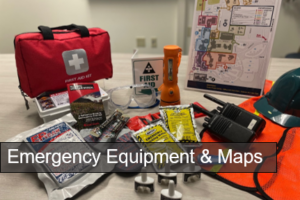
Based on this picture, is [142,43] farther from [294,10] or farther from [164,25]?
[294,10]

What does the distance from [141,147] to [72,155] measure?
0.16 meters

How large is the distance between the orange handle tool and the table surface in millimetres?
62

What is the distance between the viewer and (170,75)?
0.72 m

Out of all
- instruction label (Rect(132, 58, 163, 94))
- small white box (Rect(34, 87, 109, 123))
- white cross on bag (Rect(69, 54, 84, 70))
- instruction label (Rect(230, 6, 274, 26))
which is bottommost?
small white box (Rect(34, 87, 109, 123))

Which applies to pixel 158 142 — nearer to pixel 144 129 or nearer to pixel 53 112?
pixel 144 129

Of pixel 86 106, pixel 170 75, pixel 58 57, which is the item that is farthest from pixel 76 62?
pixel 170 75

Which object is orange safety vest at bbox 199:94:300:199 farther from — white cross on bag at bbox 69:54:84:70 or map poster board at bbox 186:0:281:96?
white cross on bag at bbox 69:54:84:70

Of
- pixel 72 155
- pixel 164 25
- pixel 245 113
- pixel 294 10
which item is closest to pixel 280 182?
pixel 245 113

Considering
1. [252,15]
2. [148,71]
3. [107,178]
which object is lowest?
[107,178]

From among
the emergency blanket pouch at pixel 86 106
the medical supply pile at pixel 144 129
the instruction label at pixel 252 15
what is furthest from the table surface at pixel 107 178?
the instruction label at pixel 252 15

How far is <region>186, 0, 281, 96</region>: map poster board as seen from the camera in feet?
2.44

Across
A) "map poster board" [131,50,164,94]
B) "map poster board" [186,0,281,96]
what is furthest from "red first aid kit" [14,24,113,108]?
"map poster board" [186,0,281,96]

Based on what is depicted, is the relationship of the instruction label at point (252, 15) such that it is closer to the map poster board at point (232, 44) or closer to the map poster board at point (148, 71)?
the map poster board at point (232, 44)

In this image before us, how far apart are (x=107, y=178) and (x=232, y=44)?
0.62 m
